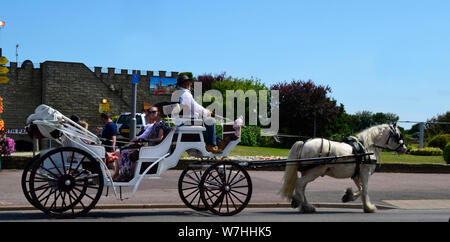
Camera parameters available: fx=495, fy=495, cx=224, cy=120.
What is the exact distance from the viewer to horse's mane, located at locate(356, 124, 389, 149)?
9.83 metres

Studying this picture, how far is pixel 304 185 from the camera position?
29.4 feet

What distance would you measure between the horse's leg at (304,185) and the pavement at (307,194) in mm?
1340

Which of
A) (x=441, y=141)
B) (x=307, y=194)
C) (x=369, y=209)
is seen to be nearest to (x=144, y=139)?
(x=369, y=209)

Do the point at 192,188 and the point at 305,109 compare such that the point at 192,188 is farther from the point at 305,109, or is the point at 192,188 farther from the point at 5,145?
the point at 305,109

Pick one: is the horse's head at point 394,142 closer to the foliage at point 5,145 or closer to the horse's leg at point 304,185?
the horse's leg at point 304,185

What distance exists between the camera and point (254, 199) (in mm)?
11117

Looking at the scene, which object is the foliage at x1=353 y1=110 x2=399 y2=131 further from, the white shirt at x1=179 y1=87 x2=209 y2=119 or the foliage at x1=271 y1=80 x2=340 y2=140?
the white shirt at x1=179 y1=87 x2=209 y2=119

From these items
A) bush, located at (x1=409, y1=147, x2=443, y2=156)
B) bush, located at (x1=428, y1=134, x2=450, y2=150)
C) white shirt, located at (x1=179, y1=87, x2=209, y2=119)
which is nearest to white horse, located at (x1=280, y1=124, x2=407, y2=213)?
white shirt, located at (x1=179, y1=87, x2=209, y2=119)

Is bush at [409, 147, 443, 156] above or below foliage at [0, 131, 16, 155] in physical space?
below

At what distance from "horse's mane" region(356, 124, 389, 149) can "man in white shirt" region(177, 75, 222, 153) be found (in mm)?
3105

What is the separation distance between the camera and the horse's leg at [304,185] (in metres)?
8.94
